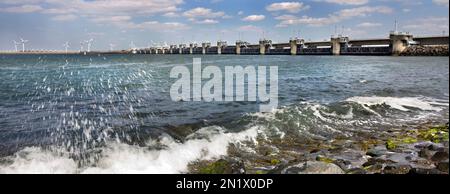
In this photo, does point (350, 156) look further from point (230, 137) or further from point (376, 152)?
point (230, 137)

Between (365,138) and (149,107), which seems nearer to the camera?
(365,138)

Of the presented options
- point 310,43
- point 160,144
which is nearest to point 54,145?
point 160,144

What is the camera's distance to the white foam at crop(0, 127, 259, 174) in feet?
36.7

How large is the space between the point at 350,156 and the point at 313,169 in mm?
4774

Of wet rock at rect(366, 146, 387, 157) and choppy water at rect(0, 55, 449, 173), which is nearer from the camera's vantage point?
choppy water at rect(0, 55, 449, 173)

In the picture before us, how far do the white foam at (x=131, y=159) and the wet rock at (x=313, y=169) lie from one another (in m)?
3.76

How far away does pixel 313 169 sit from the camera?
8453 millimetres

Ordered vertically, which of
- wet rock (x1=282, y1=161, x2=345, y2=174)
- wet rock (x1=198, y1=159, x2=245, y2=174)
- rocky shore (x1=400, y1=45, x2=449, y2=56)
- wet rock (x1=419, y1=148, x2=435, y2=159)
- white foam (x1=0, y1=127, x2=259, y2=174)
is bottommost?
white foam (x1=0, y1=127, x2=259, y2=174)

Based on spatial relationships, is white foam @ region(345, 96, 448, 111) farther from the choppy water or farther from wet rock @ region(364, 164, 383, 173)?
wet rock @ region(364, 164, 383, 173)

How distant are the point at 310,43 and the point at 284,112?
139 meters

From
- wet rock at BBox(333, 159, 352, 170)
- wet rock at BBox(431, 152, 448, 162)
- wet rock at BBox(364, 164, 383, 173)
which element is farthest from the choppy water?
wet rock at BBox(431, 152, 448, 162)

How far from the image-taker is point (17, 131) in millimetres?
16219

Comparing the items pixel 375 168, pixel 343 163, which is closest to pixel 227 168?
pixel 343 163
